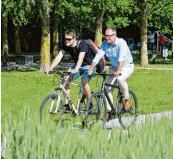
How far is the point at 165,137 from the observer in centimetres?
510

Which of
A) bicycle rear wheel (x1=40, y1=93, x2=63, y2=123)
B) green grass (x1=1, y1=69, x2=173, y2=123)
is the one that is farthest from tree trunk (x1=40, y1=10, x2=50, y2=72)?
bicycle rear wheel (x1=40, y1=93, x2=63, y2=123)

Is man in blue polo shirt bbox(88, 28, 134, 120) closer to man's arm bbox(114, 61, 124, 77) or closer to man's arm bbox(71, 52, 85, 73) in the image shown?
man's arm bbox(114, 61, 124, 77)

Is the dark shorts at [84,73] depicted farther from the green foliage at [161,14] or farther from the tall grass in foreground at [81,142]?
the green foliage at [161,14]

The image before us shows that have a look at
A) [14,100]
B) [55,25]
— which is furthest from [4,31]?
[14,100]

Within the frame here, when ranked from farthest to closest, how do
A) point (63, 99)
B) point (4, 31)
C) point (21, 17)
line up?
point (4, 31) → point (21, 17) → point (63, 99)

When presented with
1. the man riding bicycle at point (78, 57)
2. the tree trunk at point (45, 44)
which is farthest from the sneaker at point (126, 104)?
the tree trunk at point (45, 44)

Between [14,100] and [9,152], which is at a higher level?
[9,152]

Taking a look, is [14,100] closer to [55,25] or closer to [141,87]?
[141,87]

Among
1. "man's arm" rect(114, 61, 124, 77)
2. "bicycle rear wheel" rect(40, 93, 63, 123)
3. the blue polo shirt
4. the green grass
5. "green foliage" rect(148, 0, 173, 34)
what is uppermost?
"green foliage" rect(148, 0, 173, 34)

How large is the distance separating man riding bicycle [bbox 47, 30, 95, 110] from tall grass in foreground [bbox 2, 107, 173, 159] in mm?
4622

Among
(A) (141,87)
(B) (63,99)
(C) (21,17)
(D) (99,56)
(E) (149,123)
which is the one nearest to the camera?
(E) (149,123)

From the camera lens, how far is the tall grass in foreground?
14.9 feet

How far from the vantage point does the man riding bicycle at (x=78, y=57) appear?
33.3ft

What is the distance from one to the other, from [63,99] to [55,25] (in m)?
25.8
